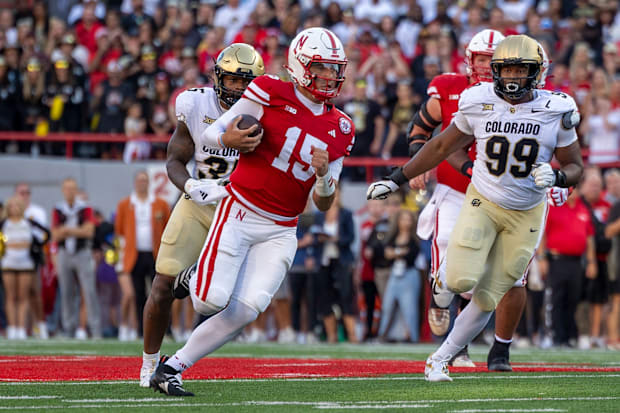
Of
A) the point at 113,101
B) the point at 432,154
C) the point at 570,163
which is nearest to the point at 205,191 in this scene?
the point at 432,154

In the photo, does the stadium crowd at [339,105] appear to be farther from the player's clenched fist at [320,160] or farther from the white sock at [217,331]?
the white sock at [217,331]

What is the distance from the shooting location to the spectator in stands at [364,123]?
14797 mm

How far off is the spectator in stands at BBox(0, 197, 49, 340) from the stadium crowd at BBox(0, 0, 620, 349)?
0.02 metres

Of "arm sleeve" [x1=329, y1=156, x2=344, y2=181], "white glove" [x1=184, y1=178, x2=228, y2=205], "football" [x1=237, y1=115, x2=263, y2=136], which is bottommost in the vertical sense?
"white glove" [x1=184, y1=178, x2=228, y2=205]

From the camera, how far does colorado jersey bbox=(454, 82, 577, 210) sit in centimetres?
639

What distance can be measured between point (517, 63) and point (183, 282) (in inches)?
84.0

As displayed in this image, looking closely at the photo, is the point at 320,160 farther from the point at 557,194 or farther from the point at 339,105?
the point at 339,105

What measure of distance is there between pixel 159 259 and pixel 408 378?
61.2 inches

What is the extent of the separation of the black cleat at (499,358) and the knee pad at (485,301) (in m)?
0.83

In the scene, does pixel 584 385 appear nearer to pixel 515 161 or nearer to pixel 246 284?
pixel 515 161

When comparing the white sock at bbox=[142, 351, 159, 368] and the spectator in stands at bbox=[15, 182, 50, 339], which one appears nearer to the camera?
the white sock at bbox=[142, 351, 159, 368]

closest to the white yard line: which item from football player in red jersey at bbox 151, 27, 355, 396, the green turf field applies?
the green turf field

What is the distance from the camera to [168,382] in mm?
5387

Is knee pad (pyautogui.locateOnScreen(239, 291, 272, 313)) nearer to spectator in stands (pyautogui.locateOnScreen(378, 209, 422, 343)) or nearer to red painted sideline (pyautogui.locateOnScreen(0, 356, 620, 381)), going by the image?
red painted sideline (pyautogui.locateOnScreen(0, 356, 620, 381))
